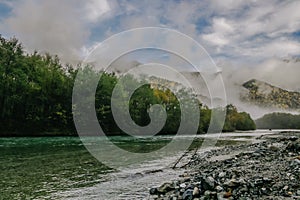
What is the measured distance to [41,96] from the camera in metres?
62.1

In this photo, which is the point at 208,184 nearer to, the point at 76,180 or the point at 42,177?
the point at 76,180

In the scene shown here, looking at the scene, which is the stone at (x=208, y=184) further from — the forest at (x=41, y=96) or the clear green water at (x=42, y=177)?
the forest at (x=41, y=96)

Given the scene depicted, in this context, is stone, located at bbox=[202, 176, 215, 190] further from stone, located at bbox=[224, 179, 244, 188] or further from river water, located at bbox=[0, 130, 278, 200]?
river water, located at bbox=[0, 130, 278, 200]

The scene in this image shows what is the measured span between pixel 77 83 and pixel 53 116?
1019cm

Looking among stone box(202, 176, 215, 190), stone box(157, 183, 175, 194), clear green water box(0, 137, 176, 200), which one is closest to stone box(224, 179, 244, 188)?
→ stone box(202, 176, 215, 190)

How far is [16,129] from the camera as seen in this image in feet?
185

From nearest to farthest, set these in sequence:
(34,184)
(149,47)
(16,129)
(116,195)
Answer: (116,195)
(34,184)
(149,47)
(16,129)

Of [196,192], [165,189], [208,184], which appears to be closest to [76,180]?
[165,189]

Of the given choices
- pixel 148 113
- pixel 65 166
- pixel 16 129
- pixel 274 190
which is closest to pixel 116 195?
pixel 274 190

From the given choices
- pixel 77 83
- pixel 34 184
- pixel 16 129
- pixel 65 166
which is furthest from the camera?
pixel 77 83

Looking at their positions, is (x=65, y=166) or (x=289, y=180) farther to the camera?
(x=65, y=166)

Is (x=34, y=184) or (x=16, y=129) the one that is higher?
(x=16, y=129)

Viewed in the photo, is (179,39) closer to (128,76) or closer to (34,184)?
(34,184)

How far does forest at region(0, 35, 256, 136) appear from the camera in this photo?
191ft
